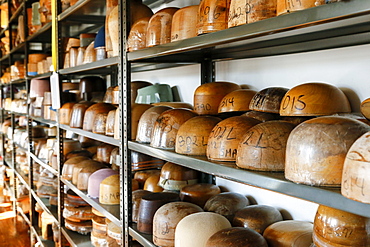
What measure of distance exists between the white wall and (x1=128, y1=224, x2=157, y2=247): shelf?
508 mm

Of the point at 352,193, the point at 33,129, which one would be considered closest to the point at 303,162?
the point at 352,193

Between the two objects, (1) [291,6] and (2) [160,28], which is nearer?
(1) [291,6]

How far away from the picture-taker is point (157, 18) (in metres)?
1.58

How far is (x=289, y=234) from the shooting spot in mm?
1294

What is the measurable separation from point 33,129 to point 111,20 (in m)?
2.27

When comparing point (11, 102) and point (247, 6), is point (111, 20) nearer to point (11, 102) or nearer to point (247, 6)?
point (247, 6)

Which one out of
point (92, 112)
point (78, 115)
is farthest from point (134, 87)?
point (78, 115)

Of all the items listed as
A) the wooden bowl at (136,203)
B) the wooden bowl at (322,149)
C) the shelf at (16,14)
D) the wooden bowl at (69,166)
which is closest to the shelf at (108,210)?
the wooden bowl at (136,203)

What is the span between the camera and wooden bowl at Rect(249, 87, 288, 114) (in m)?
1.28

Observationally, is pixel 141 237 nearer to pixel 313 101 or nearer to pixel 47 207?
pixel 313 101

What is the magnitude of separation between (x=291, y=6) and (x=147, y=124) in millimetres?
933

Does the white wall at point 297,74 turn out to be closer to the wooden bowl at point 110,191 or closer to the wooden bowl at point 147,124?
the wooden bowl at point 147,124

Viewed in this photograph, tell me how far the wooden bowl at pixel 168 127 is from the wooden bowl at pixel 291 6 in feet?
2.24

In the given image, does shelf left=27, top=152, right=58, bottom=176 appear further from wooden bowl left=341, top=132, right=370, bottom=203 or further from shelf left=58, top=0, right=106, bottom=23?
wooden bowl left=341, top=132, right=370, bottom=203
